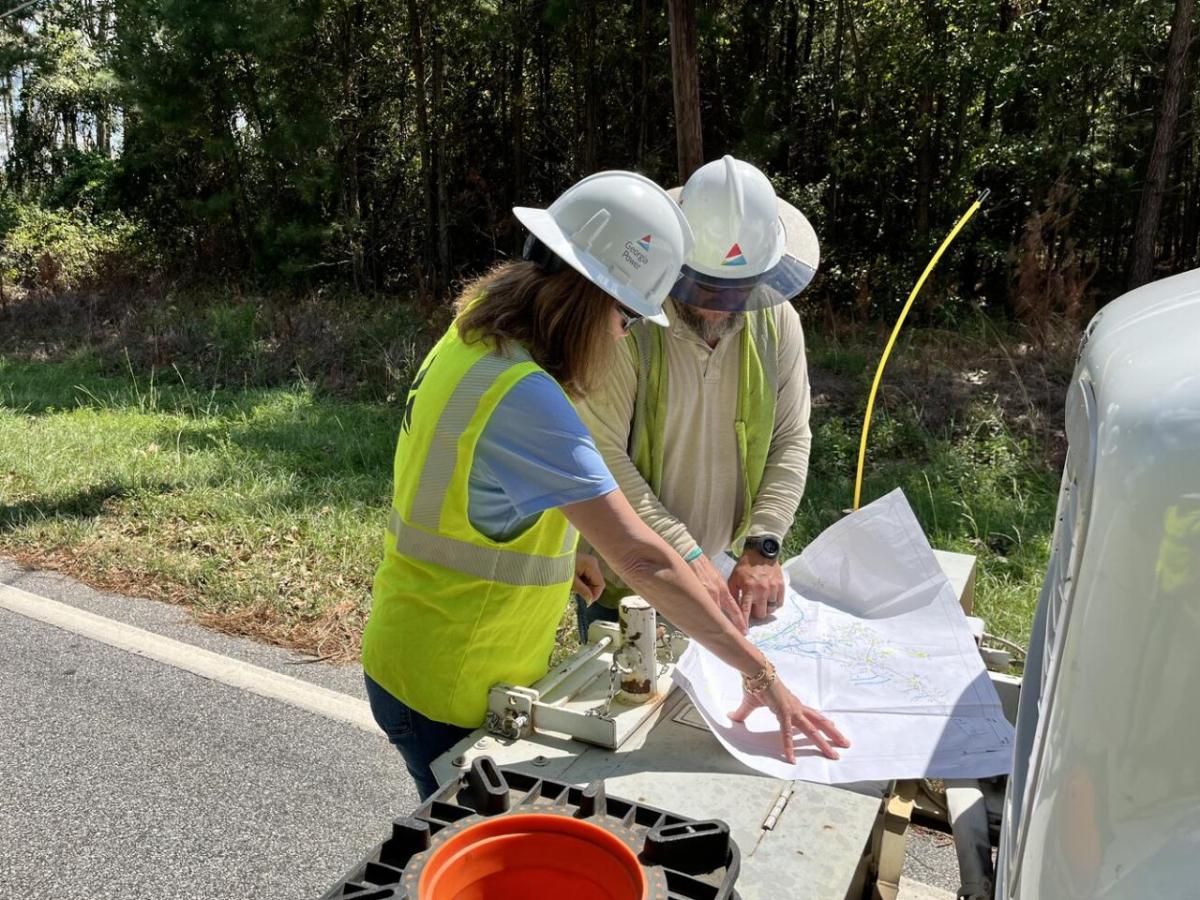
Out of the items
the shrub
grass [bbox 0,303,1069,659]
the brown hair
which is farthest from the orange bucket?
the shrub

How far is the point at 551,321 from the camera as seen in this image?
1846mm

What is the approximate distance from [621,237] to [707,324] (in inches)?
30.0

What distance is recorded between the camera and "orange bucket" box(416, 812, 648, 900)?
3.81 ft

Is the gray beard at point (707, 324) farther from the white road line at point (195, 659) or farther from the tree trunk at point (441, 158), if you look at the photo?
the tree trunk at point (441, 158)

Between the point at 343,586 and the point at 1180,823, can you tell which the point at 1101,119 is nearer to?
the point at 343,586

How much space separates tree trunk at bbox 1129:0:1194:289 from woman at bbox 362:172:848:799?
10.1 m

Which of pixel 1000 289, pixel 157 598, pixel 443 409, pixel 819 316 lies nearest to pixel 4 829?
pixel 157 598

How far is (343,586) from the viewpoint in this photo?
16.1 ft

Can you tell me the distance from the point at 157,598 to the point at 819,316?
8816 mm

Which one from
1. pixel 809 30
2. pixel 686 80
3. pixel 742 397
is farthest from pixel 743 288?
pixel 809 30

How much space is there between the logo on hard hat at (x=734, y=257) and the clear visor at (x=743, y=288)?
0.13 feet

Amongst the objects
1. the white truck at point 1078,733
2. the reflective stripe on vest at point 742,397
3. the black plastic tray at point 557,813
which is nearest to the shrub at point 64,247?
the reflective stripe on vest at point 742,397

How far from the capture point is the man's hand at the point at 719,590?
2.21 meters

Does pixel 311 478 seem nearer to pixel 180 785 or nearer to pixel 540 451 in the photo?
pixel 180 785
